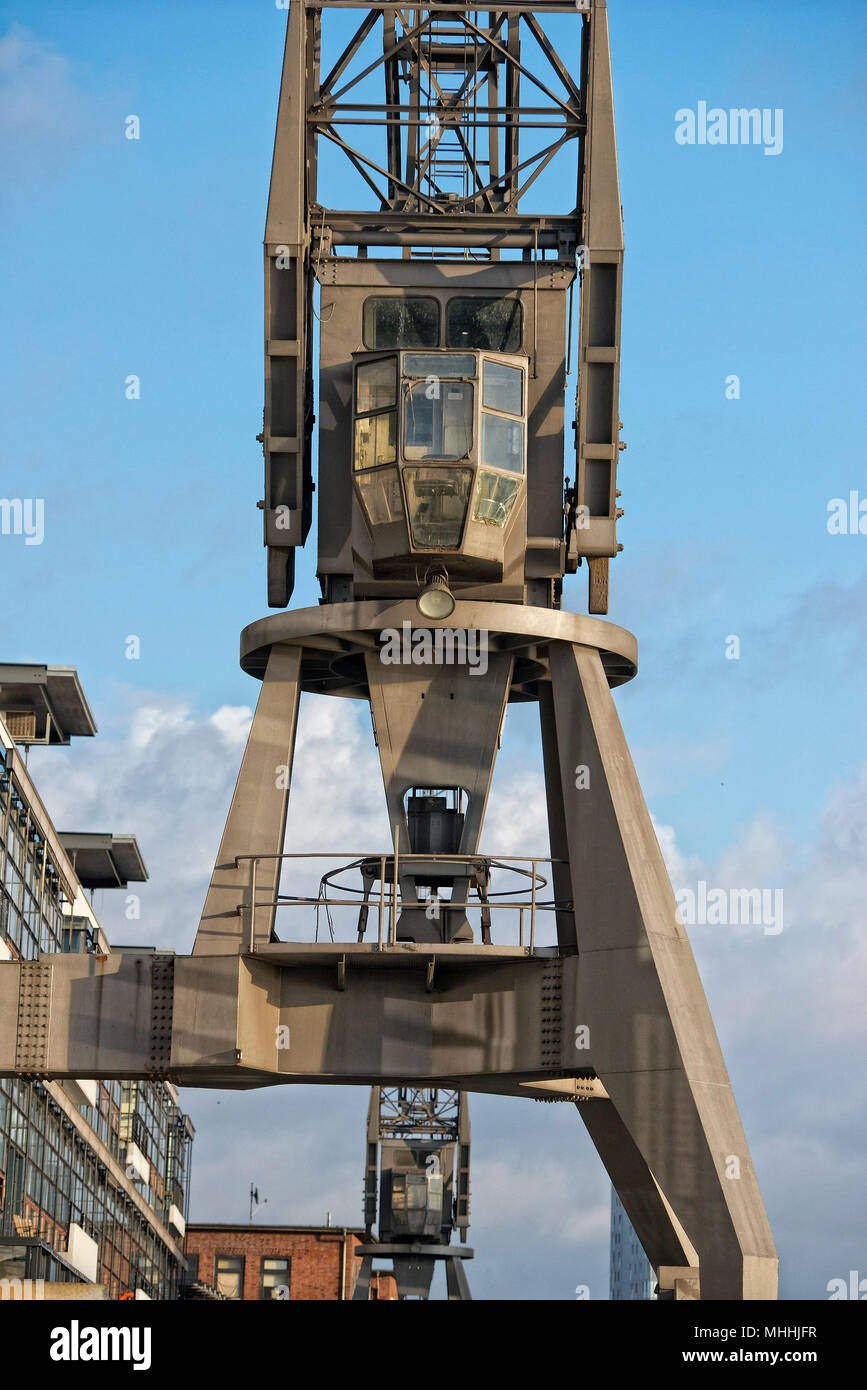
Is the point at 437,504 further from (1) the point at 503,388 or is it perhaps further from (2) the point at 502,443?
(1) the point at 503,388

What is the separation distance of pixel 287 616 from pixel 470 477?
2.83 m

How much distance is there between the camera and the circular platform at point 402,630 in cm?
2423

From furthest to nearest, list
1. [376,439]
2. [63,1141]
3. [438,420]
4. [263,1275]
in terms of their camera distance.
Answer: [263,1275] → [63,1141] → [376,439] → [438,420]

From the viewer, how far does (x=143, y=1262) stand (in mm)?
70062

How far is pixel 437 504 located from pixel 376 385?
1722 mm

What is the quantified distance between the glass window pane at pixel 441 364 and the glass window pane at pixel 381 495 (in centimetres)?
126

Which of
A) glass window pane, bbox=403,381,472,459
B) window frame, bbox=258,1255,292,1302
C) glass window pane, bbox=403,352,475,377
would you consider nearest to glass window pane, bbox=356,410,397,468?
glass window pane, bbox=403,381,472,459

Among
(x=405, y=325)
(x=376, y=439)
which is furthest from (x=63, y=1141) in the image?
(x=376, y=439)

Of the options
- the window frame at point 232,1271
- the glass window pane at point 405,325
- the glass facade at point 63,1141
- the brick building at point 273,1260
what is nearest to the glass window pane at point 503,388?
the glass window pane at point 405,325

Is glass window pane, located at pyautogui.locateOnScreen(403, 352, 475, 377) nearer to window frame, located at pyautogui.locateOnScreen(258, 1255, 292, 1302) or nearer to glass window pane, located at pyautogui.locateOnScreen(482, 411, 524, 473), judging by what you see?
glass window pane, located at pyautogui.locateOnScreen(482, 411, 524, 473)

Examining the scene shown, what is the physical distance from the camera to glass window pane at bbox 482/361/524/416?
2423 cm

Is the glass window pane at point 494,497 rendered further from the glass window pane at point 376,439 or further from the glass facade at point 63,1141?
the glass facade at point 63,1141

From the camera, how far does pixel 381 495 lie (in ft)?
79.2
